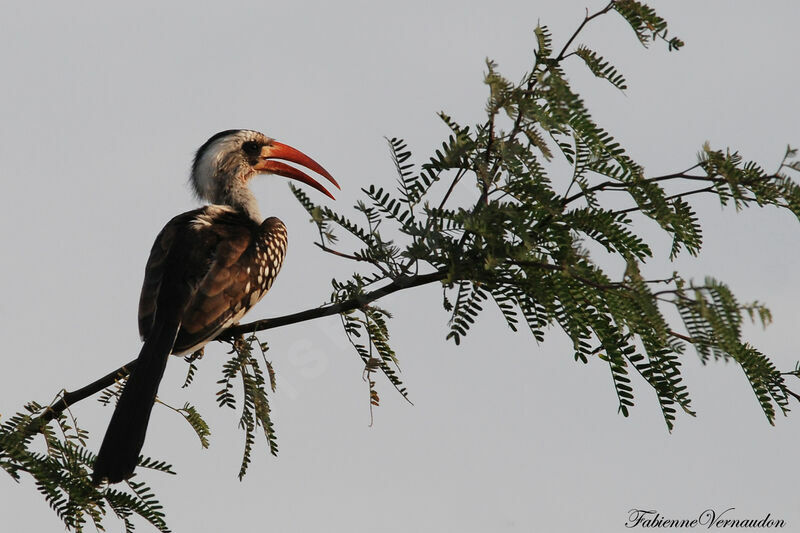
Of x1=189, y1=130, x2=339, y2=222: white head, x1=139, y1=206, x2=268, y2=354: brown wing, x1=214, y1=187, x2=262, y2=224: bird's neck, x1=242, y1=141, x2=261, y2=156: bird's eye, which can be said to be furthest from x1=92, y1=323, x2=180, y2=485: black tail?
x1=242, y1=141, x2=261, y2=156: bird's eye

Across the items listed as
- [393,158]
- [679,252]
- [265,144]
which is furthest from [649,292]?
[265,144]

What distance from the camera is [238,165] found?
6.99m

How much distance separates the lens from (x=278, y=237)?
5742 mm

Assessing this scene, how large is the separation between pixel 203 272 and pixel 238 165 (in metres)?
2.09

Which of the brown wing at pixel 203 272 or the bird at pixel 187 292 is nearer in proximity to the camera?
the bird at pixel 187 292

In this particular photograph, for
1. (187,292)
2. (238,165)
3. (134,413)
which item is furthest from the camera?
(238,165)

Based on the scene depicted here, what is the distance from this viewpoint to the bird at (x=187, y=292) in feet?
13.0

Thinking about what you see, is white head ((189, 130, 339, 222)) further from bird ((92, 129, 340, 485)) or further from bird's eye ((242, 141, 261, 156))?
bird ((92, 129, 340, 485))

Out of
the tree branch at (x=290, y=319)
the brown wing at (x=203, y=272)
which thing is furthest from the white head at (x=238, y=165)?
the tree branch at (x=290, y=319)

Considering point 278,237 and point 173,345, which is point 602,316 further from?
point 278,237

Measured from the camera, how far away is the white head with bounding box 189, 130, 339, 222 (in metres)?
6.86

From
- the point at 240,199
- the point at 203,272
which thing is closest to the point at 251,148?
the point at 240,199

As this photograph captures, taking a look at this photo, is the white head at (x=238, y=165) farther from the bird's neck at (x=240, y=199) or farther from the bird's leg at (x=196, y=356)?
the bird's leg at (x=196, y=356)

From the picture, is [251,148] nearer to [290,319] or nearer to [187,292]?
[187,292]
